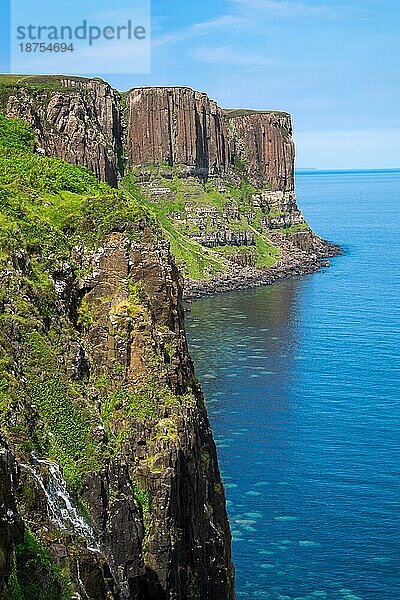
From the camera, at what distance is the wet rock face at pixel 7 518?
1767 cm

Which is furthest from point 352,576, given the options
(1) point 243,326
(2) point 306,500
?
(1) point 243,326

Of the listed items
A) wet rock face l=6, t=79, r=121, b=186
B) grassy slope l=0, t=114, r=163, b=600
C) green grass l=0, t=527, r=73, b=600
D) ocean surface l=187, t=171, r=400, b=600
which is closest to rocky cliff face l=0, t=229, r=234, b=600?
grassy slope l=0, t=114, r=163, b=600

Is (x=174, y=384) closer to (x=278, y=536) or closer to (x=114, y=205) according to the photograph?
(x=114, y=205)

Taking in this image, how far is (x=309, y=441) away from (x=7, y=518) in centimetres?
6495

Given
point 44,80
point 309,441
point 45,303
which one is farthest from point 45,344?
point 44,80

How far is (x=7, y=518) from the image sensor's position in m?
18.2

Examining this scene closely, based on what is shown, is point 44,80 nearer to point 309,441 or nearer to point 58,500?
point 309,441

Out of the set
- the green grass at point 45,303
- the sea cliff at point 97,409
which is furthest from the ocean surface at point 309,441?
the green grass at point 45,303

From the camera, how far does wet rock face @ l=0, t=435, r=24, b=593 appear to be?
1767 cm

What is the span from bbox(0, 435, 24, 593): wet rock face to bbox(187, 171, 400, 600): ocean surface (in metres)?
37.7

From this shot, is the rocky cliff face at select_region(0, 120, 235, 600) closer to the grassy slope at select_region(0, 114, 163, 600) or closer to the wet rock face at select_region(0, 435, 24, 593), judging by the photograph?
the grassy slope at select_region(0, 114, 163, 600)

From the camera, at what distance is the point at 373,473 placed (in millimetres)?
72000

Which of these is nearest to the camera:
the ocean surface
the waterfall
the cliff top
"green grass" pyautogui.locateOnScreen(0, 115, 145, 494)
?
the waterfall

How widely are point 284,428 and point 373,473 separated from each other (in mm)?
14471
